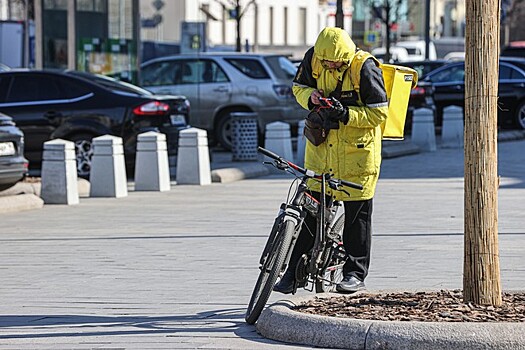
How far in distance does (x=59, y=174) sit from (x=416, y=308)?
26.4 feet

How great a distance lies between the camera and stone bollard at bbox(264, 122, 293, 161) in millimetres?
18719

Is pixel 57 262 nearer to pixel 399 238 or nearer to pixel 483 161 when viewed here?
pixel 399 238

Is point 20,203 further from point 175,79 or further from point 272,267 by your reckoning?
point 175,79

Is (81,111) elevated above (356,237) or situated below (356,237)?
above

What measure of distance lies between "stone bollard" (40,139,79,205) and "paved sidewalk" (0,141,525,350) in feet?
0.70

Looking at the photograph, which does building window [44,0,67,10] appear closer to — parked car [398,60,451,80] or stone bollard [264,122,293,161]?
stone bollard [264,122,293,161]

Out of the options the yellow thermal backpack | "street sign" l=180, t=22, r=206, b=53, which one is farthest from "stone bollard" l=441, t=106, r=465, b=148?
the yellow thermal backpack

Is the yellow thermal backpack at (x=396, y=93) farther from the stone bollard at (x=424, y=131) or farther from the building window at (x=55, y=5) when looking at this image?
the stone bollard at (x=424, y=131)

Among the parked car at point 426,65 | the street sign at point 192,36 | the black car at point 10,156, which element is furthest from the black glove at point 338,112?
the parked car at point 426,65

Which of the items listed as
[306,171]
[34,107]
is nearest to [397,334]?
[306,171]

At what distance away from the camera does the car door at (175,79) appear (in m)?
22.1

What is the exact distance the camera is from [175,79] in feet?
74.1

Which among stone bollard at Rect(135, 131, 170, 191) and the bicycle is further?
stone bollard at Rect(135, 131, 170, 191)

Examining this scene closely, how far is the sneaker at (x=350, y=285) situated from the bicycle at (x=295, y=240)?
49 mm
